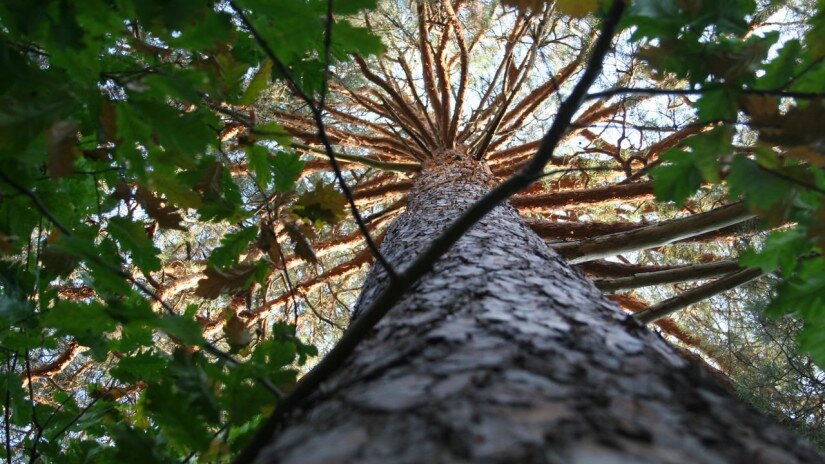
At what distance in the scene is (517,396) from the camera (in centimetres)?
79

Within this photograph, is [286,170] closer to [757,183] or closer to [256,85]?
[256,85]

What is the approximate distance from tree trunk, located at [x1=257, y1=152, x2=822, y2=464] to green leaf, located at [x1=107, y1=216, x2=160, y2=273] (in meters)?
0.86

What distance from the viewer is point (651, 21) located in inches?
49.3

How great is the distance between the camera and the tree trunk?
67 cm

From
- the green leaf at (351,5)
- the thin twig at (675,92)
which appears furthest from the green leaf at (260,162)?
the thin twig at (675,92)

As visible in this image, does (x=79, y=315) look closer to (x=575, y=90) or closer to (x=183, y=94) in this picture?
(x=183, y=94)

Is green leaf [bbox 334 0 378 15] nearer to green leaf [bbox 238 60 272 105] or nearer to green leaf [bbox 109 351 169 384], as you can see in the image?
green leaf [bbox 238 60 272 105]

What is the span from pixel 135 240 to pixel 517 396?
52.4 inches

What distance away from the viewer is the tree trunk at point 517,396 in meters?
0.67

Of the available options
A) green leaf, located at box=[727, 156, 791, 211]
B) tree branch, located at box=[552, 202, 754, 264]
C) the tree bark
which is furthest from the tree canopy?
the tree bark

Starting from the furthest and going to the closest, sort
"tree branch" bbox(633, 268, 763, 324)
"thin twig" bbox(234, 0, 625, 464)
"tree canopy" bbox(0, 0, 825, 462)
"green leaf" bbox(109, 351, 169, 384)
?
"tree branch" bbox(633, 268, 763, 324), "green leaf" bbox(109, 351, 169, 384), "tree canopy" bbox(0, 0, 825, 462), "thin twig" bbox(234, 0, 625, 464)

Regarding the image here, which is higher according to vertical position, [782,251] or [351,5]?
[351,5]

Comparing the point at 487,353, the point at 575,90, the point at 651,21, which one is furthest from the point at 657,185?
the point at 487,353

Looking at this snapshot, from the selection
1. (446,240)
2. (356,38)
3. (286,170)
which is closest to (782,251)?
(446,240)
